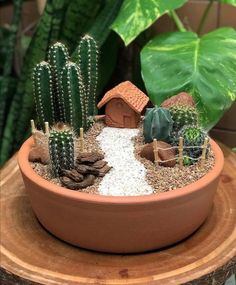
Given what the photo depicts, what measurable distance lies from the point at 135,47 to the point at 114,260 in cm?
81

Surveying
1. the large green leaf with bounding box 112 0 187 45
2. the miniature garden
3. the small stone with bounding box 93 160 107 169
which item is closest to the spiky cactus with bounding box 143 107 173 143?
the miniature garden

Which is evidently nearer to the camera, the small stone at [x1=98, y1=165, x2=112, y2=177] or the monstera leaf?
the small stone at [x1=98, y1=165, x2=112, y2=177]

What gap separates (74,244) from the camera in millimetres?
813

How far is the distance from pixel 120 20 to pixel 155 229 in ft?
1.60

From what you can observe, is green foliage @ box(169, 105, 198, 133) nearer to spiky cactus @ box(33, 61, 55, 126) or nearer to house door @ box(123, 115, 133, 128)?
house door @ box(123, 115, 133, 128)

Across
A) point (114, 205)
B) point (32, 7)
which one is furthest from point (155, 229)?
point (32, 7)

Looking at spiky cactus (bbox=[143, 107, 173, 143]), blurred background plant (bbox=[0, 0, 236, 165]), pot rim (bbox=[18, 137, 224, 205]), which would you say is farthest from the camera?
blurred background plant (bbox=[0, 0, 236, 165])

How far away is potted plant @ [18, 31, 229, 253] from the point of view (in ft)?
2.43

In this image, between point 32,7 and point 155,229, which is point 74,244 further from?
point 32,7

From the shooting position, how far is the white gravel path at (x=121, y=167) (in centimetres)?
76

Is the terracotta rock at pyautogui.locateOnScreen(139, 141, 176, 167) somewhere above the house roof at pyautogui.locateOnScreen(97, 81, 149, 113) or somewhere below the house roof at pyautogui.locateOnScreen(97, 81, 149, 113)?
below

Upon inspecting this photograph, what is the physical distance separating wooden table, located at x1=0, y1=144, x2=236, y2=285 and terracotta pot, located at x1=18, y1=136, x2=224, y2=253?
0.02 meters

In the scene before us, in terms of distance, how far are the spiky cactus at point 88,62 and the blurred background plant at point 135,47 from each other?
0.09 metres

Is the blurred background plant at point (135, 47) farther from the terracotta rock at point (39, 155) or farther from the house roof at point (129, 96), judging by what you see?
the terracotta rock at point (39, 155)
